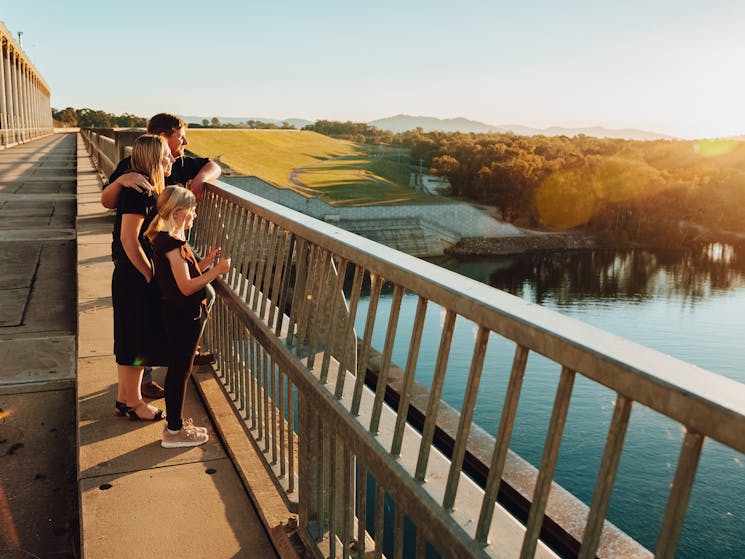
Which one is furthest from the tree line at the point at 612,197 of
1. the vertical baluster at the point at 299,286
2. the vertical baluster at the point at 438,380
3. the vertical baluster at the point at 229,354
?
the vertical baluster at the point at 438,380

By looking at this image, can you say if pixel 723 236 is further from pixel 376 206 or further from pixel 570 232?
pixel 376 206

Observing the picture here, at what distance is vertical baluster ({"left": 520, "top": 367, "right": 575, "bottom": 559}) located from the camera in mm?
1255

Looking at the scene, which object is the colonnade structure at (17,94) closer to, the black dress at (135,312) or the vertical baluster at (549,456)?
the black dress at (135,312)

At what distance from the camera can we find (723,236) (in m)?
102

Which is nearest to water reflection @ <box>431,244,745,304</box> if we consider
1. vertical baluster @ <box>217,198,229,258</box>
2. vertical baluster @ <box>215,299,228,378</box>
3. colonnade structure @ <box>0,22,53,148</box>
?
colonnade structure @ <box>0,22,53,148</box>

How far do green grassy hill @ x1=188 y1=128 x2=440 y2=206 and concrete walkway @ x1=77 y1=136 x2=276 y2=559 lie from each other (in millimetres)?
84767

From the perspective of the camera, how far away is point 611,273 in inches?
3019

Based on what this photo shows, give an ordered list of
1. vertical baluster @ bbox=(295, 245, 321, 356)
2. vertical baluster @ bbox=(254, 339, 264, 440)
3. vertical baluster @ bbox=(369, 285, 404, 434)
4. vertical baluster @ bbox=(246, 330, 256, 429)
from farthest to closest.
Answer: vertical baluster @ bbox=(246, 330, 256, 429), vertical baluster @ bbox=(254, 339, 264, 440), vertical baluster @ bbox=(295, 245, 321, 356), vertical baluster @ bbox=(369, 285, 404, 434)

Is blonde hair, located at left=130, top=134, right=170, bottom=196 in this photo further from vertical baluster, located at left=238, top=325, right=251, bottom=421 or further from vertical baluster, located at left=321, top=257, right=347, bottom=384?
vertical baluster, located at left=321, top=257, right=347, bottom=384

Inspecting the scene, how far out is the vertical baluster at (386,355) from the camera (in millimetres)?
1869

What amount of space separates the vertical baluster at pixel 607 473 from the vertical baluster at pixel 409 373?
0.62m

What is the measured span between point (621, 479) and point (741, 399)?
3208 cm

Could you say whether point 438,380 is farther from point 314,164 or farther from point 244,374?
point 314,164

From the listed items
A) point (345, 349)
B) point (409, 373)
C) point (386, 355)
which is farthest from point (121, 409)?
point (409, 373)
